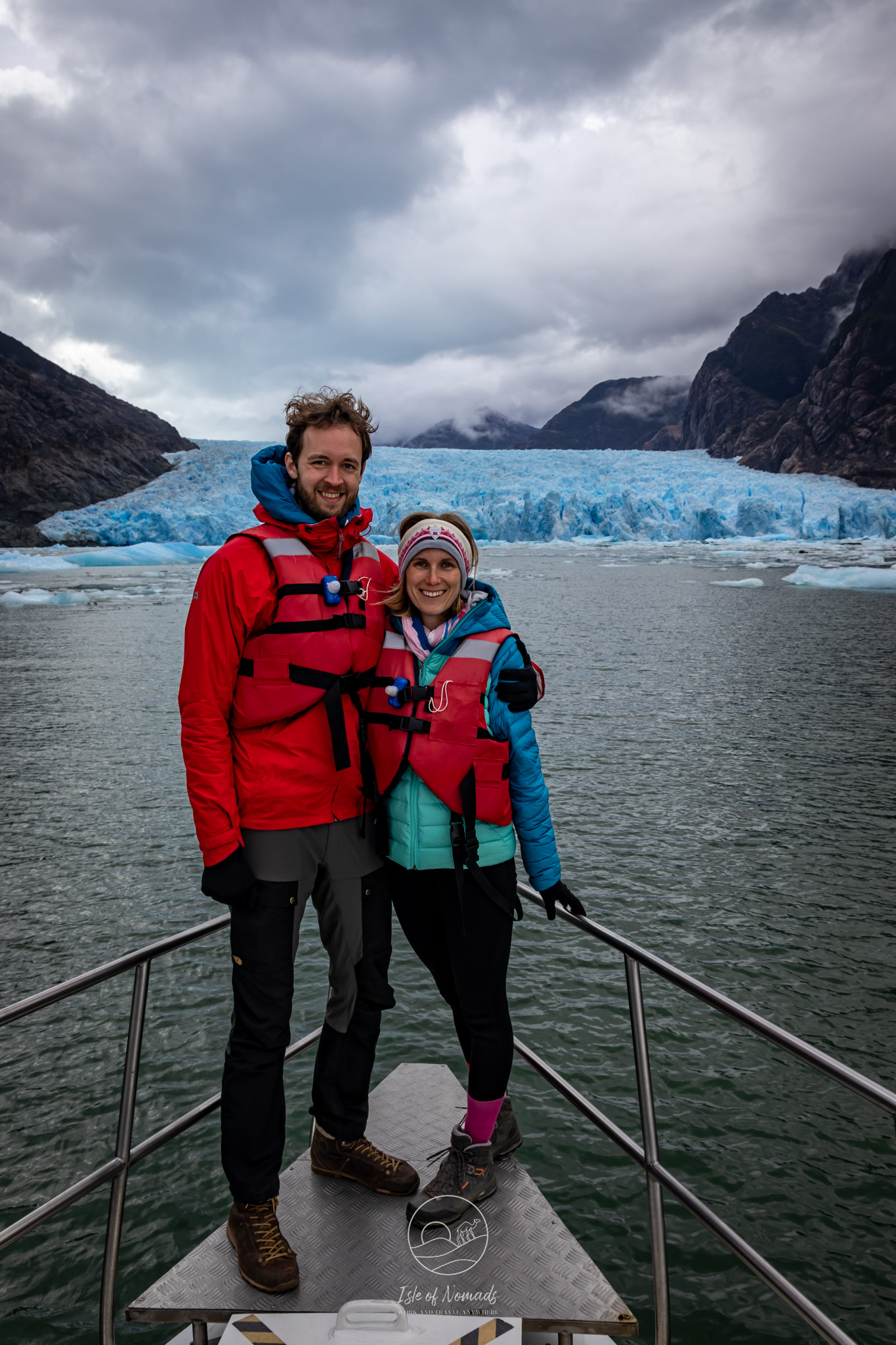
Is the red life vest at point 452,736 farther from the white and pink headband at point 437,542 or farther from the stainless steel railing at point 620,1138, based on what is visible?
the stainless steel railing at point 620,1138

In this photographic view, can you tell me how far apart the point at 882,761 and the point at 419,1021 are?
281 inches

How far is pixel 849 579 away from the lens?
1128 inches

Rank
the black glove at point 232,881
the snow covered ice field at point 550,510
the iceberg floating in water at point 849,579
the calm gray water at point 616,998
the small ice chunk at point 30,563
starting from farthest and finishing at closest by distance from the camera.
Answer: the snow covered ice field at point 550,510
the small ice chunk at point 30,563
the iceberg floating in water at point 849,579
the calm gray water at point 616,998
the black glove at point 232,881

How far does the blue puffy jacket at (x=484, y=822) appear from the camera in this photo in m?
2.19

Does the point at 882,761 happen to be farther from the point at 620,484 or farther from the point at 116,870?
the point at 620,484

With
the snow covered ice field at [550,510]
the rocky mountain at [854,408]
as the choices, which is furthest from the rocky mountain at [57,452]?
the rocky mountain at [854,408]

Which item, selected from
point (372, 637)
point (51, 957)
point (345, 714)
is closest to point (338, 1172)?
point (345, 714)

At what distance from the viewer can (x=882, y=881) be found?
21.5 feet

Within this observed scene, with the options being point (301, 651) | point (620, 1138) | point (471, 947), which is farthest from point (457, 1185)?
point (301, 651)

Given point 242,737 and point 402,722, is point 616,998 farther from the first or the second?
point 242,737

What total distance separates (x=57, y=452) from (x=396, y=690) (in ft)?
276

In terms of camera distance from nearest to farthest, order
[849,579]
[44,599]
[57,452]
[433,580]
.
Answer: [433,580]
[849,579]
[44,599]
[57,452]

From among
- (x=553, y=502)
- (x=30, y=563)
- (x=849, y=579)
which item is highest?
(x=553, y=502)

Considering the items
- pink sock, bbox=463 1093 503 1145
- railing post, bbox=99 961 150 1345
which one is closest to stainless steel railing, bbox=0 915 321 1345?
railing post, bbox=99 961 150 1345
